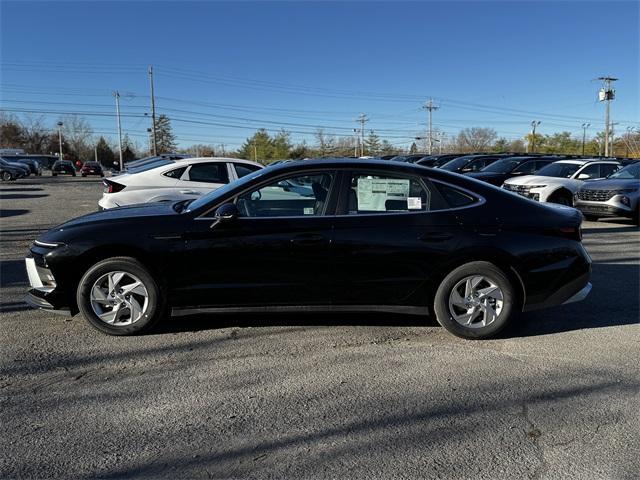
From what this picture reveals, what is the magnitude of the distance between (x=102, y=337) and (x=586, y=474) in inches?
147

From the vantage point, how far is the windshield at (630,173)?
42.0ft

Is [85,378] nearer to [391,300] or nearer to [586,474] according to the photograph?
[391,300]

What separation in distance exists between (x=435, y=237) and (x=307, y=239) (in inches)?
44.1

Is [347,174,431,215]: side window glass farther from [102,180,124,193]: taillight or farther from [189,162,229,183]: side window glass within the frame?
[102,180,124,193]: taillight

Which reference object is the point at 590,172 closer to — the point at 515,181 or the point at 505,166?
the point at 515,181

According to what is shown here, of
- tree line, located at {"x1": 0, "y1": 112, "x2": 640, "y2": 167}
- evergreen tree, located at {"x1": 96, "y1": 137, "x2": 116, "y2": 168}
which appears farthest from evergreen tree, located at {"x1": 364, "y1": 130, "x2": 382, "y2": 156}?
evergreen tree, located at {"x1": 96, "y1": 137, "x2": 116, "y2": 168}

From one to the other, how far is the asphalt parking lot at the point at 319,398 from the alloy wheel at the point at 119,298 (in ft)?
0.72

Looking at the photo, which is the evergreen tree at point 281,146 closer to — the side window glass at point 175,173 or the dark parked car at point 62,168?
the dark parked car at point 62,168

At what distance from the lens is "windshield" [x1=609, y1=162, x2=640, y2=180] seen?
12.8 metres

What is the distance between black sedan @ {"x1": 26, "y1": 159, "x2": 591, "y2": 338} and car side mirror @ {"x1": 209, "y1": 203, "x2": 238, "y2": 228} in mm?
12

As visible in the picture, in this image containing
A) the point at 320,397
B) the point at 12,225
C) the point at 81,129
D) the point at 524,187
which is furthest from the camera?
the point at 81,129

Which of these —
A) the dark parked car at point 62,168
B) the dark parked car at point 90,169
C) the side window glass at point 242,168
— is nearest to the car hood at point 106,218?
the side window glass at point 242,168

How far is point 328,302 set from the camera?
4.49 metres

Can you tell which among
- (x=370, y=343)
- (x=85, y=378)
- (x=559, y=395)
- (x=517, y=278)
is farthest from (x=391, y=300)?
(x=85, y=378)
